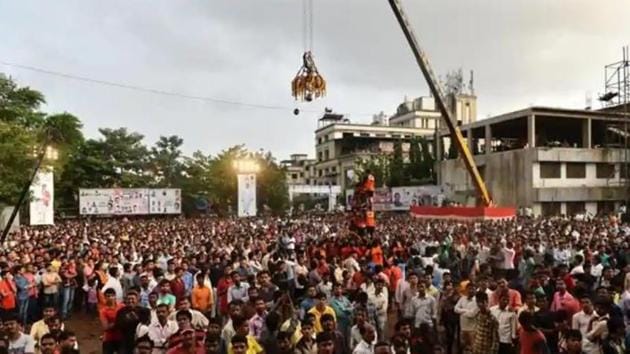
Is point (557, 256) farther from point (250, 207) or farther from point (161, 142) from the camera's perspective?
point (161, 142)

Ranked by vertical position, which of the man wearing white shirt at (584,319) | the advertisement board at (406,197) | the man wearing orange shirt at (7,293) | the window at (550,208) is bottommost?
the man wearing orange shirt at (7,293)

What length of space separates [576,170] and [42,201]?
117 feet

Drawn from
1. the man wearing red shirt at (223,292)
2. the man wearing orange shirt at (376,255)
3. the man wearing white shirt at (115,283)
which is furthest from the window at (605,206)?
the man wearing white shirt at (115,283)

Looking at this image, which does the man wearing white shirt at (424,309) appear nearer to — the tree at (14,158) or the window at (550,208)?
the tree at (14,158)

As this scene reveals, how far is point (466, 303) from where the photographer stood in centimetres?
773

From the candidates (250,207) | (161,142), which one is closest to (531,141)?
(250,207)

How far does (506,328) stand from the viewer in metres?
6.98

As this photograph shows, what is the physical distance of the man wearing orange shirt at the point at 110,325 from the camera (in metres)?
7.07

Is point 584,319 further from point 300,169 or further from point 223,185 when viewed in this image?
point 300,169

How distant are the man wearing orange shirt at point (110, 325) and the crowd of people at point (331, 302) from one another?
0.02 meters

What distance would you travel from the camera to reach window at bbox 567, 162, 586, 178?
43.5 metres

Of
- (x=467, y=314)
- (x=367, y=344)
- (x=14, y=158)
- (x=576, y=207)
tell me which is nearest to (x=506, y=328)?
(x=467, y=314)

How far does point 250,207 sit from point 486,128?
24.1 m

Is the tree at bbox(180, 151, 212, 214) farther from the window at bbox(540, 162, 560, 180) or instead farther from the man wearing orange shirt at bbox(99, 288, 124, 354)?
the man wearing orange shirt at bbox(99, 288, 124, 354)
